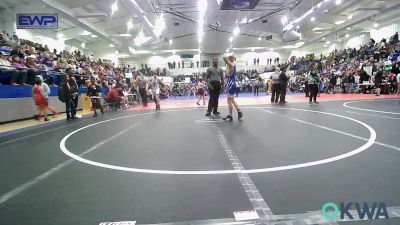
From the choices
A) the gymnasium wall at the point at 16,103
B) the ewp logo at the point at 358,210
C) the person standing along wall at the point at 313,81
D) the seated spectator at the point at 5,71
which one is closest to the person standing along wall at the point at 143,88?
A: the gymnasium wall at the point at 16,103

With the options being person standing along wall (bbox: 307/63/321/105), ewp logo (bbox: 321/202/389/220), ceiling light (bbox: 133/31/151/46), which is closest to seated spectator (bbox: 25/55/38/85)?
person standing along wall (bbox: 307/63/321/105)

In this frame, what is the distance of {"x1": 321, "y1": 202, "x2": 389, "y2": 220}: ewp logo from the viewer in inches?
80.2

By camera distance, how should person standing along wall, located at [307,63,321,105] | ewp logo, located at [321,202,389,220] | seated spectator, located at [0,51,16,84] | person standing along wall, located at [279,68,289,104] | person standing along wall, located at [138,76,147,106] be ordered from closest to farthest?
ewp logo, located at [321,202,389,220] < seated spectator, located at [0,51,16,84] < person standing along wall, located at [307,63,321,105] < person standing along wall, located at [279,68,289,104] < person standing along wall, located at [138,76,147,106]

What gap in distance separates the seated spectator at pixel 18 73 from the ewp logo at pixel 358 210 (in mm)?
11627

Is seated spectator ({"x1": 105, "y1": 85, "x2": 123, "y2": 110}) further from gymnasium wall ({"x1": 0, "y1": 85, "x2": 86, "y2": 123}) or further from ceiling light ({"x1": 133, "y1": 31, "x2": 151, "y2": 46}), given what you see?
ceiling light ({"x1": 133, "y1": 31, "x2": 151, "y2": 46})

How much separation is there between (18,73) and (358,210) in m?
12.1

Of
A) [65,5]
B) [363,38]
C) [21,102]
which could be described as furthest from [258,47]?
[21,102]

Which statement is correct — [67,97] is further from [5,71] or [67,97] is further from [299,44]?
[299,44]

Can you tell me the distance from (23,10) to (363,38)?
38379 millimetres

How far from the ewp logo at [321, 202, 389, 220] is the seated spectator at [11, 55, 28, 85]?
11627 millimetres

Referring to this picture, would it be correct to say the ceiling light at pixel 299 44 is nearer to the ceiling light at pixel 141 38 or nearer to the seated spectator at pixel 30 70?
the ceiling light at pixel 141 38

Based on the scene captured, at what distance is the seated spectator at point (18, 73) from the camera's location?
1059cm

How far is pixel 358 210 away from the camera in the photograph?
212 cm

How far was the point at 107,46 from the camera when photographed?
41.0 metres
